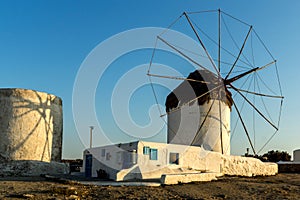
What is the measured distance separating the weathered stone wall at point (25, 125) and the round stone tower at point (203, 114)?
26.8ft

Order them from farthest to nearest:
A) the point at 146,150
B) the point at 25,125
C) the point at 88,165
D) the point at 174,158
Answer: the point at 88,165, the point at 25,125, the point at 174,158, the point at 146,150

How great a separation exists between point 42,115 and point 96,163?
4505mm

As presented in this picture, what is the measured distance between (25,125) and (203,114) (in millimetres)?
11307

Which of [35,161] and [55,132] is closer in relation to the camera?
[35,161]

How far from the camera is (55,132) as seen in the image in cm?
2080

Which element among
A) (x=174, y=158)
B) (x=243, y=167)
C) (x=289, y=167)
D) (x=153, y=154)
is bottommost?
(x=289, y=167)

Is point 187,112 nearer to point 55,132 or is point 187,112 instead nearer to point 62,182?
point 55,132

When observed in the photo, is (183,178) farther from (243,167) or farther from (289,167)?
(289,167)

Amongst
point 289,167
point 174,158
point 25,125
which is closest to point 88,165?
point 25,125

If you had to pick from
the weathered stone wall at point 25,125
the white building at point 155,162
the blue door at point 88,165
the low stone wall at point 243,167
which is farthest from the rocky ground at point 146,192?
the blue door at point 88,165

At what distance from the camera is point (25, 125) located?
61.6ft

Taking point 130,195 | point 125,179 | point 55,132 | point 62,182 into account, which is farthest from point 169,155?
point 55,132

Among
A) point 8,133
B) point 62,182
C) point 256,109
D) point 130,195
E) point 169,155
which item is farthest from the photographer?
point 256,109

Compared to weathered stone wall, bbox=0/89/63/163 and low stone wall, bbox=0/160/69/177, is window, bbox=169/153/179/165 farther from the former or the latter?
weathered stone wall, bbox=0/89/63/163
